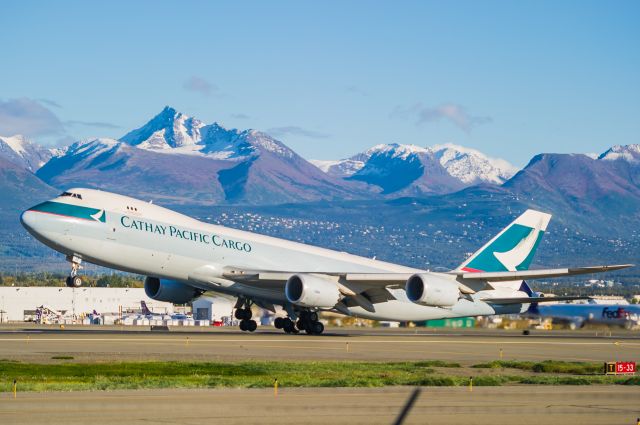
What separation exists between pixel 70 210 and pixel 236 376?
69.1 feet

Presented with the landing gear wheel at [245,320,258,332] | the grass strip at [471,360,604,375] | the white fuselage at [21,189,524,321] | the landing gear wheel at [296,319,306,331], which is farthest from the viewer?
the landing gear wheel at [245,320,258,332]

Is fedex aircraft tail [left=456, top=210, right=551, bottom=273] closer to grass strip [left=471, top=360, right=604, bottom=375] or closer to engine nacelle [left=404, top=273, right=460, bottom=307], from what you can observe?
engine nacelle [left=404, top=273, right=460, bottom=307]

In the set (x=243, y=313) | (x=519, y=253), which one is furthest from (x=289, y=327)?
(x=519, y=253)

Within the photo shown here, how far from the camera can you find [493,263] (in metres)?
64.8

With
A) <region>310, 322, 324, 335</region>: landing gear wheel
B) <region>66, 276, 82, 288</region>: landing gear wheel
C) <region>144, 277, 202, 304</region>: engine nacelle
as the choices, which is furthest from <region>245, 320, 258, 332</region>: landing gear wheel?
<region>66, 276, 82, 288</region>: landing gear wheel

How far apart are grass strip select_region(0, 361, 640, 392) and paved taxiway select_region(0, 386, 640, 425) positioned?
1641 mm

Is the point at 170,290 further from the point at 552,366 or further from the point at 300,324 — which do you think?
the point at 552,366

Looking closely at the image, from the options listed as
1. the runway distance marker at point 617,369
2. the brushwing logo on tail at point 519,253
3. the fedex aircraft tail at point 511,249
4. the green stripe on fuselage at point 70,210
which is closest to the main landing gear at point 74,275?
the green stripe on fuselage at point 70,210

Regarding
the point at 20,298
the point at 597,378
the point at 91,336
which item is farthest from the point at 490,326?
the point at 20,298

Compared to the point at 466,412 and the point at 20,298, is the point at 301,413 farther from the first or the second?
the point at 20,298

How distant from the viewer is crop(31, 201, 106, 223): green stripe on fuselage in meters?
52.9

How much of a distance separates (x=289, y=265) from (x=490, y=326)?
18840mm

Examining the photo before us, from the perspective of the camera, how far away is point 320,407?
88.1ft

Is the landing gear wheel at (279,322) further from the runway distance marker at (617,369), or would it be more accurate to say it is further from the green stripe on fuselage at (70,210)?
the runway distance marker at (617,369)
